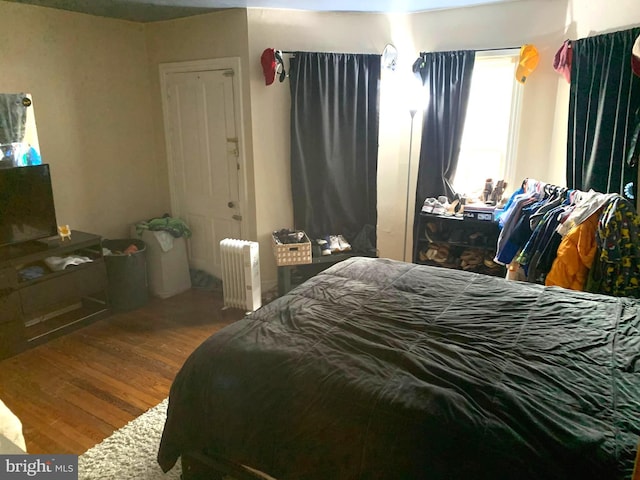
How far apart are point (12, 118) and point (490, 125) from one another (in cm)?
369

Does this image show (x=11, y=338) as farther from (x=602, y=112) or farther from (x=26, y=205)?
(x=602, y=112)

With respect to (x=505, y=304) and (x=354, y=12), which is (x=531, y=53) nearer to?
(x=354, y=12)

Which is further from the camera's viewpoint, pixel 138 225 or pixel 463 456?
pixel 138 225

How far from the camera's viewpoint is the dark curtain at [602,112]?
9.18 feet

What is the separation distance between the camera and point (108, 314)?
147 inches

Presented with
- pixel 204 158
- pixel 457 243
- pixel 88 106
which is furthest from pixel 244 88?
pixel 457 243

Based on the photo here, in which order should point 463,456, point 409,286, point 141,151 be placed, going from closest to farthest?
point 463,456 → point 409,286 → point 141,151

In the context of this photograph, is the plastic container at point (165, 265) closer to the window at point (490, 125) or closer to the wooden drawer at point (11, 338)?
the wooden drawer at point (11, 338)

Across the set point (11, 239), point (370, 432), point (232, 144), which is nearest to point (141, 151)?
point (232, 144)

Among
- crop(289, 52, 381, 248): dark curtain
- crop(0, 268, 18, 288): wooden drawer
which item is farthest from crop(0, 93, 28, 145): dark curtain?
crop(289, 52, 381, 248): dark curtain

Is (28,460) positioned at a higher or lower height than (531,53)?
lower

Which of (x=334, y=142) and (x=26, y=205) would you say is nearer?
(x=26, y=205)

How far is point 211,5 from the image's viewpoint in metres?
3.50

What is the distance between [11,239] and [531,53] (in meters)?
3.94
